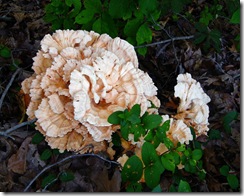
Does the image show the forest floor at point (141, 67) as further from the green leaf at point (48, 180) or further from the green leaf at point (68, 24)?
the green leaf at point (68, 24)

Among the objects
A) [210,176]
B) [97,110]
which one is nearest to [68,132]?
[97,110]

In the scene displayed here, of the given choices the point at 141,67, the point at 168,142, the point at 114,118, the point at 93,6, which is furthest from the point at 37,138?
the point at 141,67

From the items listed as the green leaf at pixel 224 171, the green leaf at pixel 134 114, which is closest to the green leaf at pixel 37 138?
the green leaf at pixel 134 114

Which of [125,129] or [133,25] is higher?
[133,25]

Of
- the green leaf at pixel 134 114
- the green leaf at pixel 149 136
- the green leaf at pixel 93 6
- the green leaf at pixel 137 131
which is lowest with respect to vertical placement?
the green leaf at pixel 149 136

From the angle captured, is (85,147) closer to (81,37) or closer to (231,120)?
(81,37)

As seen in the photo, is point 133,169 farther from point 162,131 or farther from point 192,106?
point 192,106

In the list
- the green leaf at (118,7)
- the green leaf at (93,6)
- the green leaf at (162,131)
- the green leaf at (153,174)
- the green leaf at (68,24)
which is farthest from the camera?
the green leaf at (68,24)
